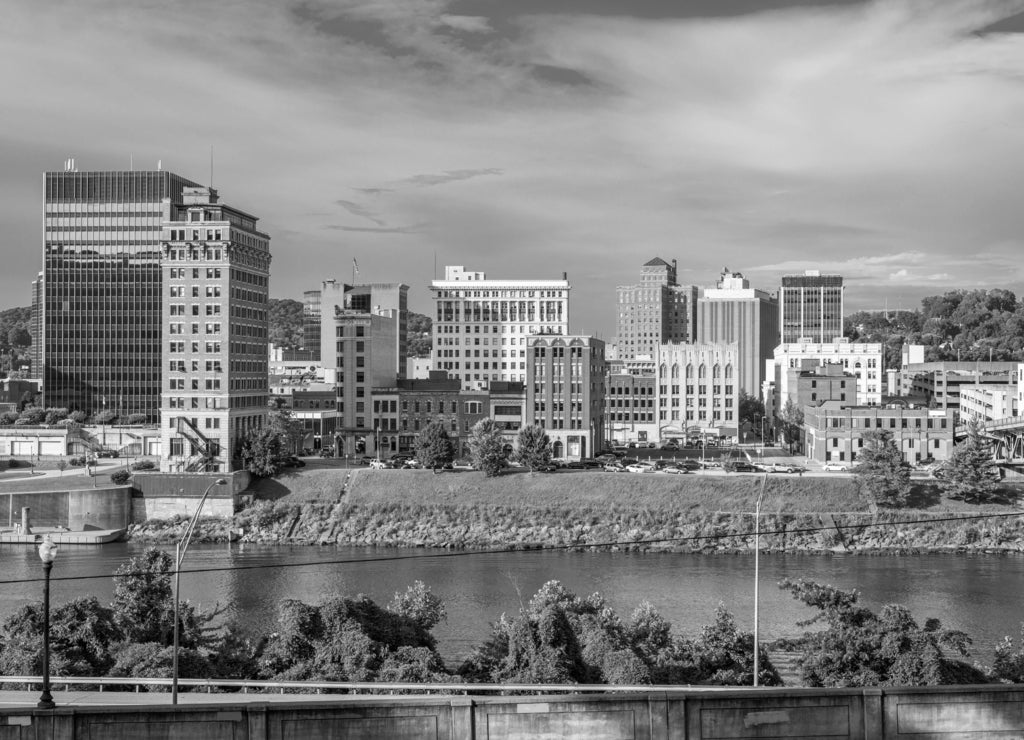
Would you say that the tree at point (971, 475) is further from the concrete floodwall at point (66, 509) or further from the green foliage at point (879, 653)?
the concrete floodwall at point (66, 509)

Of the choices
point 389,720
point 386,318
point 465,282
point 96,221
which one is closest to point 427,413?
point 386,318

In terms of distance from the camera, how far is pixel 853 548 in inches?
2623

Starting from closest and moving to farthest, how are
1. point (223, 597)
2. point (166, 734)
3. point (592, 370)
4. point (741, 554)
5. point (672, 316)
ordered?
point (166, 734) → point (223, 597) → point (741, 554) → point (592, 370) → point (672, 316)

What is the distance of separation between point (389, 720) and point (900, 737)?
869 centimetres

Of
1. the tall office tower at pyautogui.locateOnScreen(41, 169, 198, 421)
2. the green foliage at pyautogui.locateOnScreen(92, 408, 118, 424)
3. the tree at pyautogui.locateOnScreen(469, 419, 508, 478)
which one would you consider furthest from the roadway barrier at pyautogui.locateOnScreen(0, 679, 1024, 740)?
the tall office tower at pyautogui.locateOnScreen(41, 169, 198, 421)

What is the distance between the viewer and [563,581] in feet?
186

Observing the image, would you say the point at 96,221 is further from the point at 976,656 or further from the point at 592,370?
the point at 976,656

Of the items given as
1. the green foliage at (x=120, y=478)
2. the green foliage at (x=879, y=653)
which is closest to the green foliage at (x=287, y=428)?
the green foliage at (x=120, y=478)

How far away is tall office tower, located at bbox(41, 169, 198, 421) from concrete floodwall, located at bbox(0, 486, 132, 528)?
3927cm

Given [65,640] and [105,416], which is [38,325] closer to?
[105,416]

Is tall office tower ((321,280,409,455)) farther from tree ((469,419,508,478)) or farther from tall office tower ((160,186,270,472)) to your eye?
tree ((469,419,508,478))

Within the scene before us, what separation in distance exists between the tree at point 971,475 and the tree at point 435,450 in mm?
33924

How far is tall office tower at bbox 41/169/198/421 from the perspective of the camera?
112 m

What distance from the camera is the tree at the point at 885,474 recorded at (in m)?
71.8
